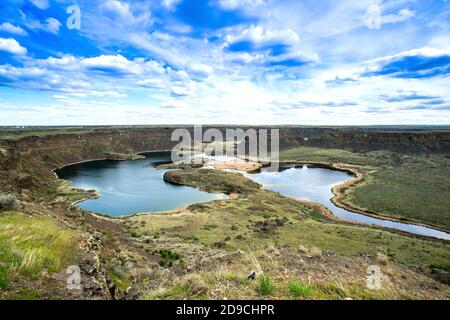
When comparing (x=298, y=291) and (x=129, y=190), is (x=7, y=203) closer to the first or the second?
(x=298, y=291)

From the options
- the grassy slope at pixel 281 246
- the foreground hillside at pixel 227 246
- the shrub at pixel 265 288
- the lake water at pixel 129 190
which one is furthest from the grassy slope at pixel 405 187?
the shrub at pixel 265 288

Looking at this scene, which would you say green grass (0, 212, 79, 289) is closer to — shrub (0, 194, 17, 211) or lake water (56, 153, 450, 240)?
shrub (0, 194, 17, 211)

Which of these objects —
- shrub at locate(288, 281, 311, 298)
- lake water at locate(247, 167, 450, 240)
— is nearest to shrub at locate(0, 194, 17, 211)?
shrub at locate(288, 281, 311, 298)

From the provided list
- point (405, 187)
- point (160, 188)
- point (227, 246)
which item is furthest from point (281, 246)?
point (405, 187)

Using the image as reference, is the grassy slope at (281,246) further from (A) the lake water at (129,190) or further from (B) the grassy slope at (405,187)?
(B) the grassy slope at (405,187)

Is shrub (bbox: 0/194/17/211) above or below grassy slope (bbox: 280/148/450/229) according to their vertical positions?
above
